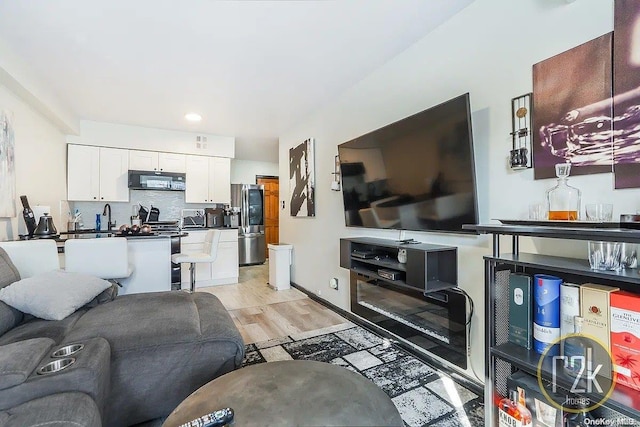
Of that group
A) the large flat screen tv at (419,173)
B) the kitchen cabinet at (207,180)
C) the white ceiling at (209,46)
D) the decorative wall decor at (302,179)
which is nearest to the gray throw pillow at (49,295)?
the white ceiling at (209,46)

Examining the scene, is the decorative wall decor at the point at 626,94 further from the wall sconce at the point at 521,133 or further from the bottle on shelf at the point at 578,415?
the bottle on shelf at the point at 578,415

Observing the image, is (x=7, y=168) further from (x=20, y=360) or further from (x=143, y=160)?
(x=20, y=360)

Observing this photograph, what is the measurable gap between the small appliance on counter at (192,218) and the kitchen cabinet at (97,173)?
36.5 inches

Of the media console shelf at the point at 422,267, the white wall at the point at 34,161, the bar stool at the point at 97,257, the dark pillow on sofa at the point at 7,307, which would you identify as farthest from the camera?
the white wall at the point at 34,161

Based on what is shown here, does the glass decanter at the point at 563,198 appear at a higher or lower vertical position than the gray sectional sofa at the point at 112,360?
higher

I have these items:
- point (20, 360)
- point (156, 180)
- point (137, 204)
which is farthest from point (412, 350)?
point (137, 204)

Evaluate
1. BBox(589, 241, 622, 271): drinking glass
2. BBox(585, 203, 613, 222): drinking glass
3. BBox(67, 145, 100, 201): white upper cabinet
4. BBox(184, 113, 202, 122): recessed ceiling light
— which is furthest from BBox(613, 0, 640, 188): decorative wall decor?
BBox(67, 145, 100, 201): white upper cabinet

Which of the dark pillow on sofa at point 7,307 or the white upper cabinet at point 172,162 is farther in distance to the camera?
the white upper cabinet at point 172,162

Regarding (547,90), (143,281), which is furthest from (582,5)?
(143,281)

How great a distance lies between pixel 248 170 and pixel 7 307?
5.71 meters

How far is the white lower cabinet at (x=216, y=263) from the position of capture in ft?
15.3

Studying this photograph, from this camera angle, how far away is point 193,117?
13.4ft

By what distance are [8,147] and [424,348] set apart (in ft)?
13.0

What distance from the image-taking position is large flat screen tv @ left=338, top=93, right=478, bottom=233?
5.90 feet
